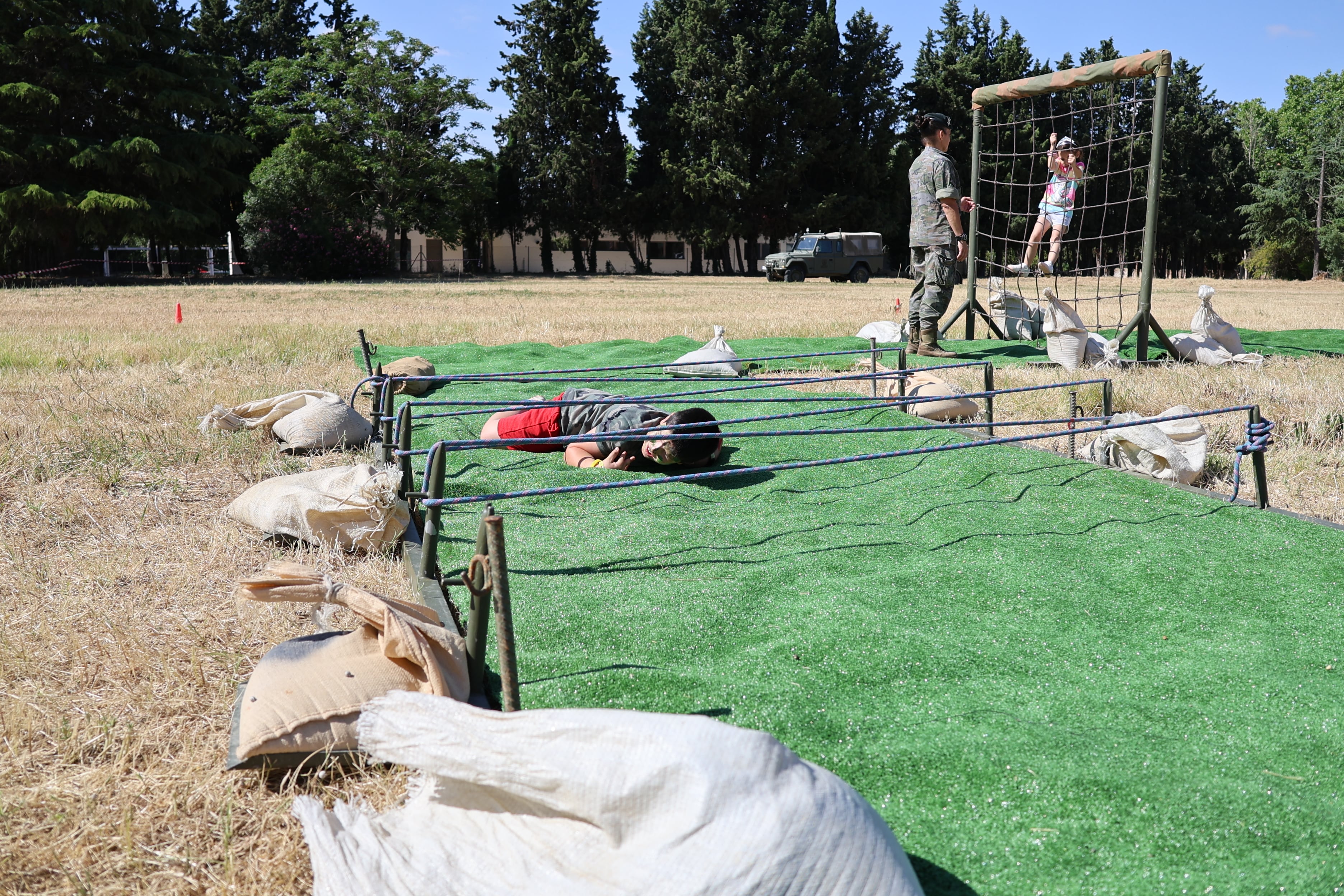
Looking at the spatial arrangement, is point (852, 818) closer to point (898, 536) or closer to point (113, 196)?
point (898, 536)

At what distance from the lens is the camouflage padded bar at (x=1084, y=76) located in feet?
24.5

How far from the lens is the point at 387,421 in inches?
186

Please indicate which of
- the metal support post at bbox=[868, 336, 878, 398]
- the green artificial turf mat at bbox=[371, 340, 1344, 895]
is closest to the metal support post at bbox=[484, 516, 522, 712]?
the green artificial turf mat at bbox=[371, 340, 1344, 895]

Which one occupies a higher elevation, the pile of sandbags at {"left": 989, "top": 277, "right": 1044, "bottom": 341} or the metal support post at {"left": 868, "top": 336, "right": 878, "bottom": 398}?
the pile of sandbags at {"left": 989, "top": 277, "right": 1044, "bottom": 341}

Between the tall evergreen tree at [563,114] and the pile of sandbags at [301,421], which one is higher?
the tall evergreen tree at [563,114]

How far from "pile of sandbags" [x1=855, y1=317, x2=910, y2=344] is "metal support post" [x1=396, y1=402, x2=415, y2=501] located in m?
6.26

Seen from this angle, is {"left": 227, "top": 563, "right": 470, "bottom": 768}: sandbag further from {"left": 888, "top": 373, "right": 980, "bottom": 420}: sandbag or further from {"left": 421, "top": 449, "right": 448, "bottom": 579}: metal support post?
{"left": 888, "top": 373, "right": 980, "bottom": 420}: sandbag

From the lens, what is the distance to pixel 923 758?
2.03 m

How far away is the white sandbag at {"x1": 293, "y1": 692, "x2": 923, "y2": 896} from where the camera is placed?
128cm

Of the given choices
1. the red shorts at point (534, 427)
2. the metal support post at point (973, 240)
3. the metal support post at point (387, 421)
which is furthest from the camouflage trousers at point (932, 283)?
the metal support post at point (387, 421)

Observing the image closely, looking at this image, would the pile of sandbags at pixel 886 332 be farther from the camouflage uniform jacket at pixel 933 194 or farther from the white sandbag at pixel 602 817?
the white sandbag at pixel 602 817

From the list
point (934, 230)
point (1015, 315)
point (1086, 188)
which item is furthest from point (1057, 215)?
point (1086, 188)

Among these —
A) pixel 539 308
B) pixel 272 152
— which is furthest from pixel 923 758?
pixel 272 152

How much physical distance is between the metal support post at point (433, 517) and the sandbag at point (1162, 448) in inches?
126
